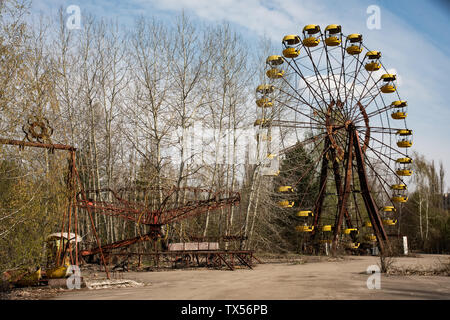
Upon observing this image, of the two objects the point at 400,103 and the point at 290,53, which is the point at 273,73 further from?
the point at 400,103

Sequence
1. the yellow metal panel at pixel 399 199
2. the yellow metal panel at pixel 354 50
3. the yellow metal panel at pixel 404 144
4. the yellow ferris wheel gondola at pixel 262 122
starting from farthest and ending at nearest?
the yellow ferris wheel gondola at pixel 262 122 < the yellow metal panel at pixel 404 144 < the yellow metal panel at pixel 354 50 < the yellow metal panel at pixel 399 199

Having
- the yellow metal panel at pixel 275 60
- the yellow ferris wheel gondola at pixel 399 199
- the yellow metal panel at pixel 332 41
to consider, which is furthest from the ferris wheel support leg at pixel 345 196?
the yellow metal panel at pixel 275 60

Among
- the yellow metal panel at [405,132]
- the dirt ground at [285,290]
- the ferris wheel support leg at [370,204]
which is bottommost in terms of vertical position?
the dirt ground at [285,290]

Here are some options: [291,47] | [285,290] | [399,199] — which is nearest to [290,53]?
[291,47]

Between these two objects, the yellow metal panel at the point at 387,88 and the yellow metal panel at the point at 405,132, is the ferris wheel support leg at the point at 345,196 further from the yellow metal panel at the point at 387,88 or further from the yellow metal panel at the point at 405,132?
the yellow metal panel at the point at 387,88

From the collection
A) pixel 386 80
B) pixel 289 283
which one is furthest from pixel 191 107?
pixel 289 283

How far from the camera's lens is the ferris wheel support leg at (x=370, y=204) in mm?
21109

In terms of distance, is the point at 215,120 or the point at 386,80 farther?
the point at 215,120

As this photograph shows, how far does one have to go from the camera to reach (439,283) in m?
10.7

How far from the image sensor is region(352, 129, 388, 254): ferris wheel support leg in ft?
69.3
